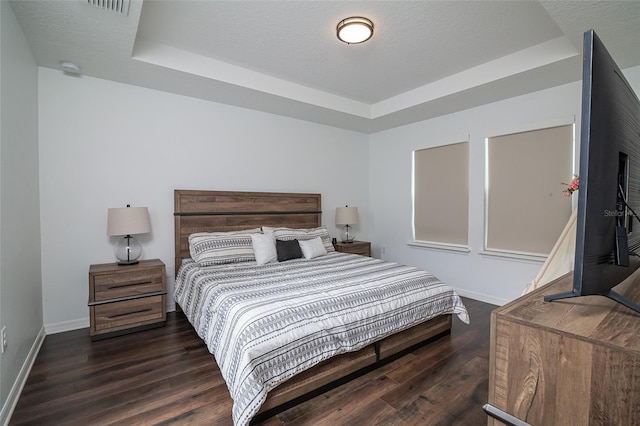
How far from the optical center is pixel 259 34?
102 inches

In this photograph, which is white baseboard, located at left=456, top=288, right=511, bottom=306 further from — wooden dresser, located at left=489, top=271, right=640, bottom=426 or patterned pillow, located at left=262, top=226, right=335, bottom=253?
wooden dresser, located at left=489, top=271, right=640, bottom=426

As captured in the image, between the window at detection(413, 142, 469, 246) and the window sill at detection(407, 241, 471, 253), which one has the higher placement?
the window at detection(413, 142, 469, 246)

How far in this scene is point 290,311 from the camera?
1879 millimetres

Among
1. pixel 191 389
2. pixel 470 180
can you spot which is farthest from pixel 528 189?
pixel 191 389

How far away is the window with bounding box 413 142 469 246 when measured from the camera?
4059 millimetres

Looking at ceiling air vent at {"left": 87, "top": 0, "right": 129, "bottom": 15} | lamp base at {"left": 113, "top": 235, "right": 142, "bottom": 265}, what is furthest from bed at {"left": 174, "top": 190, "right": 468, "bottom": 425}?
ceiling air vent at {"left": 87, "top": 0, "right": 129, "bottom": 15}

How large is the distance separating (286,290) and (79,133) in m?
2.63

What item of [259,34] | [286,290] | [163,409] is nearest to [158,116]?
[259,34]

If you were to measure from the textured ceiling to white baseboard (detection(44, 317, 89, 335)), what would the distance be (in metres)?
2.44

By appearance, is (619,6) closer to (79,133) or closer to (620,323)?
(620,323)

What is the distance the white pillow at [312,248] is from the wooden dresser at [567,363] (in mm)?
2718

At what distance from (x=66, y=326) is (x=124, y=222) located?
1180 millimetres

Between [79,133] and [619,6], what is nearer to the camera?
A: [619,6]

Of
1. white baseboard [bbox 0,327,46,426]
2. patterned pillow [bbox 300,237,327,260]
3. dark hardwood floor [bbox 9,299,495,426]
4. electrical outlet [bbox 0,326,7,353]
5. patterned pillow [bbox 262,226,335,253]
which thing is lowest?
→ dark hardwood floor [bbox 9,299,495,426]
